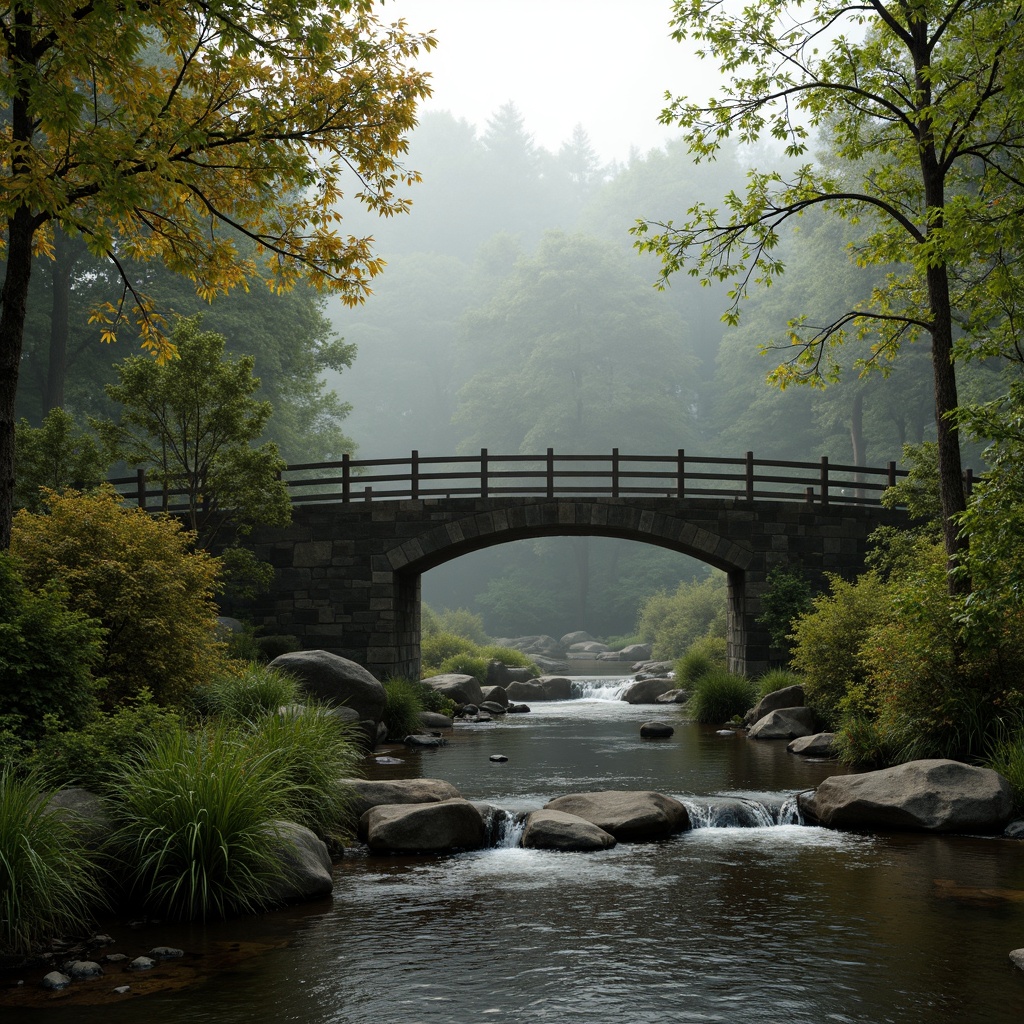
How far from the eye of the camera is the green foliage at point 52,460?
641 inches

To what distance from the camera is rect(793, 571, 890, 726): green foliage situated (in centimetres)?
1466

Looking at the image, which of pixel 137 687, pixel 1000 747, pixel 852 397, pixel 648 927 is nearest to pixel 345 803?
pixel 137 687

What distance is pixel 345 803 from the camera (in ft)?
29.3

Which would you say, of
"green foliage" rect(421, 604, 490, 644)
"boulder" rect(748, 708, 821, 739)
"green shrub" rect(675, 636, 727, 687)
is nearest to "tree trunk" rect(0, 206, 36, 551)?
"boulder" rect(748, 708, 821, 739)

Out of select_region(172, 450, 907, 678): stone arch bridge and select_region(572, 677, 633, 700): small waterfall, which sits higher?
select_region(172, 450, 907, 678): stone arch bridge

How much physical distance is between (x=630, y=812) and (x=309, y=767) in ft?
9.17

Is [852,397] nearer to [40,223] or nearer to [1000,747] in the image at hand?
[1000,747]

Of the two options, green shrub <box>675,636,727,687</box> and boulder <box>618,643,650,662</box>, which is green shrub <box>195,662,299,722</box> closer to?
green shrub <box>675,636,727,687</box>

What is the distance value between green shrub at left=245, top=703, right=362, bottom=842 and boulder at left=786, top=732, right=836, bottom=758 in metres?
6.85

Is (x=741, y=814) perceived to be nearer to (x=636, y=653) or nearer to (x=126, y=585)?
(x=126, y=585)

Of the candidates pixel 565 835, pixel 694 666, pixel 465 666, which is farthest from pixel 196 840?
pixel 465 666

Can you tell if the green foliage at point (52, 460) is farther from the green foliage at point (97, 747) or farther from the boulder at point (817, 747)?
the boulder at point (817, 747)

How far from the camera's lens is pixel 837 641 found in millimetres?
14867

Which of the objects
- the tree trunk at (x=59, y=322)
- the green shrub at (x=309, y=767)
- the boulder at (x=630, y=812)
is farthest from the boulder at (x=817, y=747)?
the tree trunk at (x=59, y=322)
